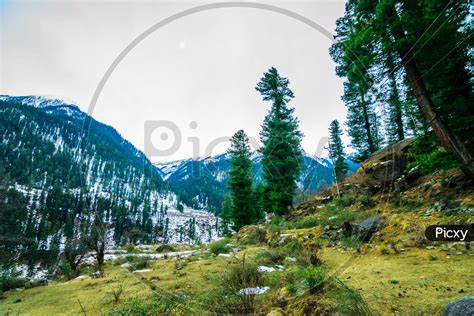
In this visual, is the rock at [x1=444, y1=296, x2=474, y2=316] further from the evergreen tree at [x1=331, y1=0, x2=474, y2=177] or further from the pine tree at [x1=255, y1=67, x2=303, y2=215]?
the pine tree at [x1=255, y1=67, x2=303, y2=215]

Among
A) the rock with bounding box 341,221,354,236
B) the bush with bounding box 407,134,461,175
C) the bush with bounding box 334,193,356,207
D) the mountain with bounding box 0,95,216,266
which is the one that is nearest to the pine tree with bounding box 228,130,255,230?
the bush with bounding box 334,193,356,207

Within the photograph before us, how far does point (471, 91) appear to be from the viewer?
777 cm

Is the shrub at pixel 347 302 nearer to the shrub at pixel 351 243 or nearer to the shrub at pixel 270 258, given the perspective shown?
the shrub at pixel 270 258

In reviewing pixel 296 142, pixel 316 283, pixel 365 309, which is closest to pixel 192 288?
pixel 316 283

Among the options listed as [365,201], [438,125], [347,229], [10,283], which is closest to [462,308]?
[347,229]

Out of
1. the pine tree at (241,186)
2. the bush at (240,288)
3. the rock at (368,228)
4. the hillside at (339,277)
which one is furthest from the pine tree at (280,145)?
the bush at (240,288)

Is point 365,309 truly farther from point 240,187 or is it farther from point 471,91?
point 240,187

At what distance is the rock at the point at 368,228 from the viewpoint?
7521 mm

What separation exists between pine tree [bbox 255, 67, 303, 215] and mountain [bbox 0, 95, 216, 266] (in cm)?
1872

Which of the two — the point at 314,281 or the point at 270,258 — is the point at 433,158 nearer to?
the point at 270,258

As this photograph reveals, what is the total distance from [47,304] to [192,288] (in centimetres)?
411

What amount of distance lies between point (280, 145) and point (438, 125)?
39.6 ft

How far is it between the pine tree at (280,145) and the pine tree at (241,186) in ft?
15.4

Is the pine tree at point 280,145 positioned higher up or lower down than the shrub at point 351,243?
higher up
